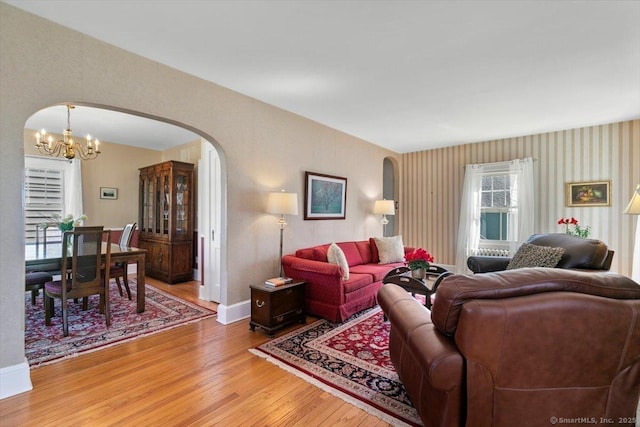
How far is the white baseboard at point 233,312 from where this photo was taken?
3406 mm

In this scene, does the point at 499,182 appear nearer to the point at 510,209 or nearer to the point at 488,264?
the point at 510,209

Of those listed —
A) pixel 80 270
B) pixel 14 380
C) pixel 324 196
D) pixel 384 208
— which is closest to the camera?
pixel 14 380

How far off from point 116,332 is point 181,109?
2439 mm

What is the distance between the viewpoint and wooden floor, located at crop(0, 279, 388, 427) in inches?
72.5

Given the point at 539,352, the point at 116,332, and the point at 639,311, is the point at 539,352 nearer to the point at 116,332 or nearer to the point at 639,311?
the point at 639,311

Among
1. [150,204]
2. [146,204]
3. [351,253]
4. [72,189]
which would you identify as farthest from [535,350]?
[72,189]

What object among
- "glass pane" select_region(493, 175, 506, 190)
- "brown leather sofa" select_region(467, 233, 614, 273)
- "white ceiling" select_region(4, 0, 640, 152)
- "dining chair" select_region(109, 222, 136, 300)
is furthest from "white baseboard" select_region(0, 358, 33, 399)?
"glass pane" select_region(493, 175, 506, 190)

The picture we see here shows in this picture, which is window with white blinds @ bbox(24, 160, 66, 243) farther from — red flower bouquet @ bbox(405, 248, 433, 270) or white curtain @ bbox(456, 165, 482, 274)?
white curtain @ bbox(456, 165, 482, 274)

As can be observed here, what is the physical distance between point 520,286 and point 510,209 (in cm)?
486

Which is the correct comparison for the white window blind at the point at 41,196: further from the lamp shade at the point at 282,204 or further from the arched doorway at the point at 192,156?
the lamp shade at the point at 282,204

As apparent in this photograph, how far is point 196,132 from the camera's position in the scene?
324 cm

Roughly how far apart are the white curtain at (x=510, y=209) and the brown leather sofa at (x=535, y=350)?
4341mm

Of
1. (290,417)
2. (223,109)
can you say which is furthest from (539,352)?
(223,109)

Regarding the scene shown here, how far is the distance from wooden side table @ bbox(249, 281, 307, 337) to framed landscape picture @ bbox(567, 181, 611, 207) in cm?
479
